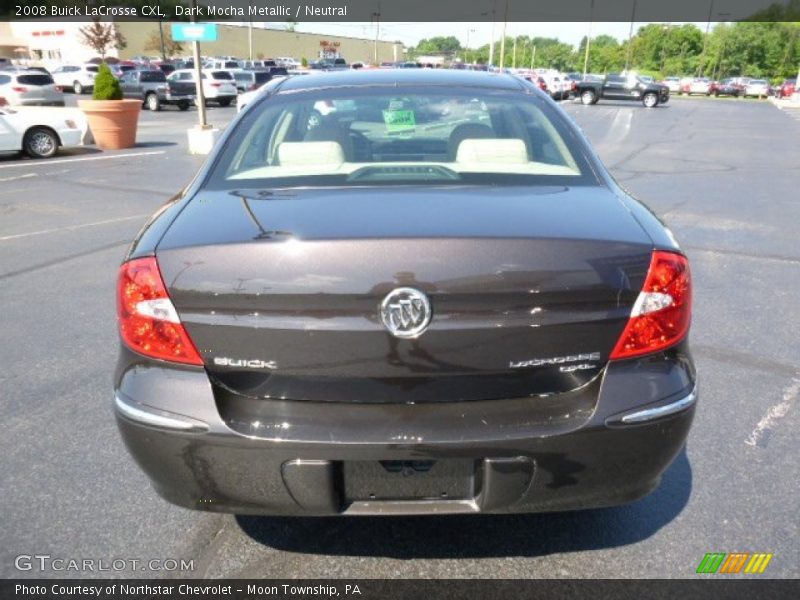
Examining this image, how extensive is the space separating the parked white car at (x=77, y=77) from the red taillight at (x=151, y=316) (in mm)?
43343

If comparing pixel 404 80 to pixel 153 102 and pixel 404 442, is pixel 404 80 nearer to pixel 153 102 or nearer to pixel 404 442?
pixel 404 442

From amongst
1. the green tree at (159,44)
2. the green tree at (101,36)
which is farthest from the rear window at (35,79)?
the green tree at (159,44)

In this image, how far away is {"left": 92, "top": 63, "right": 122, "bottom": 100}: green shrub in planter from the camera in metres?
14.5

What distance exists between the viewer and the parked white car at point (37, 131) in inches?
511

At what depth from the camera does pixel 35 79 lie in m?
25.9

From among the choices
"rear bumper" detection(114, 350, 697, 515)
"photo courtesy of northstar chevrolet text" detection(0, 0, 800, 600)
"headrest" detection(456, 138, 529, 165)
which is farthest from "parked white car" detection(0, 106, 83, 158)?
"rear bumper" detection(114, 350, 697, 515)

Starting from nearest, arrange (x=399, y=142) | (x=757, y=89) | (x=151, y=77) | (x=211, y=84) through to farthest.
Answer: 1. (x=399, y=142)
2. (x=211, y=84)
3. (x=151, y=77)
4. (x=757, y=89)

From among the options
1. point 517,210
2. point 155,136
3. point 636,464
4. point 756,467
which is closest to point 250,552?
point 636,464

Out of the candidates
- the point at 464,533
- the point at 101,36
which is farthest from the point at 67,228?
the point at 101,36

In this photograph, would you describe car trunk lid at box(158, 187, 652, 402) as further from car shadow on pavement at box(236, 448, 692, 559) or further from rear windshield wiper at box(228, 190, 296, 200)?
car shadow on pavement at box(236, 448, 692, 559)

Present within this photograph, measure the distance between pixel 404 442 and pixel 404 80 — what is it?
203cm

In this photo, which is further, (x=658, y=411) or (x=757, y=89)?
(x=757, y=89)

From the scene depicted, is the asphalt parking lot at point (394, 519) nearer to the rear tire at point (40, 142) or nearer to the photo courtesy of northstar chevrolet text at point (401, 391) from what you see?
the photo courtesy of northstar chevrolet text at point (401, 391)

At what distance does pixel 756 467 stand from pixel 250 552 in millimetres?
2150
